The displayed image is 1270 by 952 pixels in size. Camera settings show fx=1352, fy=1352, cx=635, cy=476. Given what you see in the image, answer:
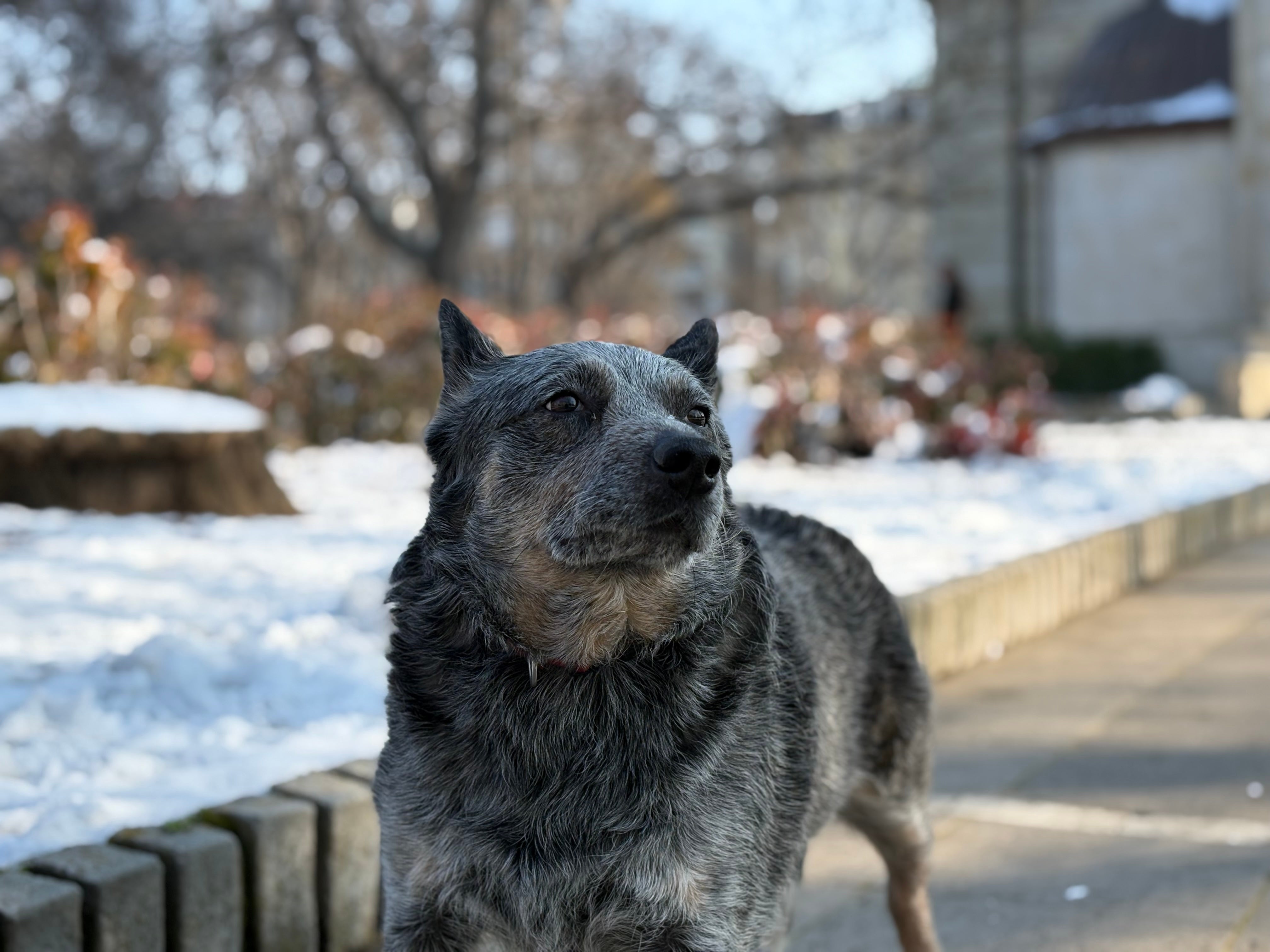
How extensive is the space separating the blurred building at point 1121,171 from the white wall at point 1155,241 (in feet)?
0.09

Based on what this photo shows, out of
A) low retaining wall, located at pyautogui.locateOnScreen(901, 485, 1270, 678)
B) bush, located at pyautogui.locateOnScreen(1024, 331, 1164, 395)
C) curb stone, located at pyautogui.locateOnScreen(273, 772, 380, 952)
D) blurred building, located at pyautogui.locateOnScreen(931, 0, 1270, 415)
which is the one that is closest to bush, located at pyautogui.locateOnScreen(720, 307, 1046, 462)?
low retaining wall, located at pyautogui.locateOnScreen(901, 485, 1270, 678)

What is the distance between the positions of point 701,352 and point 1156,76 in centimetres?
2808

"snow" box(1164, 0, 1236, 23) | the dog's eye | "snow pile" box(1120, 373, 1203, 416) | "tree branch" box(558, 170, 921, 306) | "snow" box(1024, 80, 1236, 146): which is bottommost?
"snow pile" box(1120, 373, 1203, 416)

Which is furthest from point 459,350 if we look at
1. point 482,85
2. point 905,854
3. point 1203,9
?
point 1203,9

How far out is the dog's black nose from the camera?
218cm

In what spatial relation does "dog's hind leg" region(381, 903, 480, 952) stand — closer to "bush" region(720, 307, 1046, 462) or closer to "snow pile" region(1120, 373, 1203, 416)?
"bush" region(720, 307, 1046, 462)

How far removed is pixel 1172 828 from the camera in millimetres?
4160

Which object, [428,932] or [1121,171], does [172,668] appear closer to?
[428,932]

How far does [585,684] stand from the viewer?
2344mm

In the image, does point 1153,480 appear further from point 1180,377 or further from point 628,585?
point 1180,377

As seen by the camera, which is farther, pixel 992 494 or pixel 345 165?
pixel 345 165

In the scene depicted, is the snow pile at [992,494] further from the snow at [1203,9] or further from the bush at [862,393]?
the snow at [1203,9]

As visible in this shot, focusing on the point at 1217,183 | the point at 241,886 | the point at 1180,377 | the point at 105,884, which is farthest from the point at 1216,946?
the point at 1217,183

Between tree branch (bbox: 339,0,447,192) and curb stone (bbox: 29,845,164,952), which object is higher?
tree branch (bbox: 339,0,447,192)
